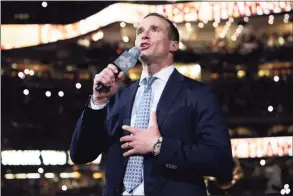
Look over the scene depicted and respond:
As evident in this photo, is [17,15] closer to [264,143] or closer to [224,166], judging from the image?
[264,143]

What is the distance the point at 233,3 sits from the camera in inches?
185

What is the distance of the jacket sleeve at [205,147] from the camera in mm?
1483

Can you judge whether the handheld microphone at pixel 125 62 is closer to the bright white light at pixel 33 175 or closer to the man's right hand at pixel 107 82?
the man's right hand at pixel 107 82

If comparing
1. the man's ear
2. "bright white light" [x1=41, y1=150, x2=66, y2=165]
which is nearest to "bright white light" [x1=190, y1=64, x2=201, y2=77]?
"bright white light" [x1=41, y1=150, x2=66, y2=165]

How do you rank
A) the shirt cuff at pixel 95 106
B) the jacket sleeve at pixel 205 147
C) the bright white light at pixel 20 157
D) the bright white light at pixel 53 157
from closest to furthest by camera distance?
the jacket sleeve at pixel 205 147 < the shirt cuff at pixel 95 106 < the bright white light at pixel 20 157 < the bright white light at pixel 53 157

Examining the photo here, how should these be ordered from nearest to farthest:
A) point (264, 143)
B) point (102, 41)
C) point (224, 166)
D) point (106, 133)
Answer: point (224, 166), point (106, 133), point (102, 41), point (264, 143)

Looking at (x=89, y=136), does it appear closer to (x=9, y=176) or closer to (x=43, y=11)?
(x=43, y=11)

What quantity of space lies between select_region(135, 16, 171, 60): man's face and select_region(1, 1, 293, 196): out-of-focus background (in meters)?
3.12

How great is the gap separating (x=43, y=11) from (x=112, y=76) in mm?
3811

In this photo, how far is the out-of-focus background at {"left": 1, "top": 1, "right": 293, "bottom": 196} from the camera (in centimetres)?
497

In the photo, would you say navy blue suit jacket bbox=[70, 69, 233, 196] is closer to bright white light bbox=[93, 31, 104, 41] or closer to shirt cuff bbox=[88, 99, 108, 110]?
shirt cuff bbox=[88, 99, 108, 110]

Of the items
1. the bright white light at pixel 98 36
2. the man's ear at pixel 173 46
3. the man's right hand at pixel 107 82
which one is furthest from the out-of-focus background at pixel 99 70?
the man's right hand at pixel 107 82

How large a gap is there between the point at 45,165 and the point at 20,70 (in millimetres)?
1119

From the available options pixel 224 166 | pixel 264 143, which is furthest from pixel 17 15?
pixel 224 166
